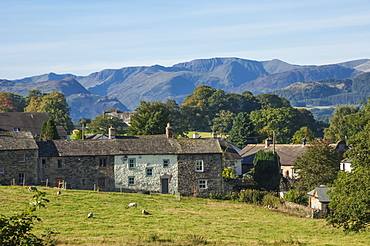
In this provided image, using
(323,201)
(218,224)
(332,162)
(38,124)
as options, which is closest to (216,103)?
(38,124)

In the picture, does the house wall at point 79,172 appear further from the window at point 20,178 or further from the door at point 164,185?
the door at point 164,185

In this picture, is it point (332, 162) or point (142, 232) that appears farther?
point (332, 162)

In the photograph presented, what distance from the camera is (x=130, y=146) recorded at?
60.0m

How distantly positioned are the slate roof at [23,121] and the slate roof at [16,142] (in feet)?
111

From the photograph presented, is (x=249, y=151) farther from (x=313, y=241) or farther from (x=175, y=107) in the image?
(x=175, y=107)

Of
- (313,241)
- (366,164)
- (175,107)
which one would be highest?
(175,107)

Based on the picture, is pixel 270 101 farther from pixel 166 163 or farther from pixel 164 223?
pixel 164 223

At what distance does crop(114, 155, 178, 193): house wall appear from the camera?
58281 mm

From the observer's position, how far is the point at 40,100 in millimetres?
146625

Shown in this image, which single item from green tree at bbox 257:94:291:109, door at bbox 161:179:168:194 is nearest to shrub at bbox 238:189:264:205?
door at bbox 161:179:168:194

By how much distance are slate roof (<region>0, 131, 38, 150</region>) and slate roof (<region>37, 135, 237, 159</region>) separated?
1.36 meters

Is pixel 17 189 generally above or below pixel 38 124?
below

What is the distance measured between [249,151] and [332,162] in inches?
1030

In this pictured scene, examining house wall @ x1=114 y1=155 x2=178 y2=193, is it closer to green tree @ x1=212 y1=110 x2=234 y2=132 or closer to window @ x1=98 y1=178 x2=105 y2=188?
window @ x1=98 y1=178 x2=105 y2=188
